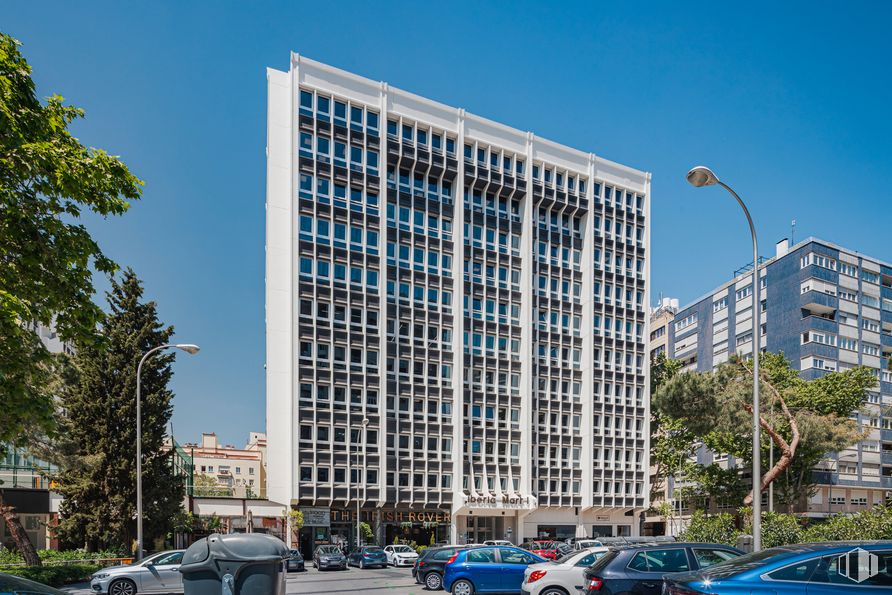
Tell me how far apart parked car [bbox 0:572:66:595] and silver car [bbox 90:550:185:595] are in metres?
12.8

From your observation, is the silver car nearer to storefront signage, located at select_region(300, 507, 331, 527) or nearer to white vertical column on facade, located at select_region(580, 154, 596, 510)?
storefront signage, located at select_region(300, 507, 331, 527)

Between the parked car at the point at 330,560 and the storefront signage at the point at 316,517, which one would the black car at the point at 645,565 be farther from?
the storefront signage at the point at 316,517

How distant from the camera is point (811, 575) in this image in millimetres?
8195

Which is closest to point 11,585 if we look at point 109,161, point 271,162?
point 109,161

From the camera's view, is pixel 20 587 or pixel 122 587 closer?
pixel 20 587

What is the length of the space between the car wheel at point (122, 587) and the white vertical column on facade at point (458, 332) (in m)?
39.6

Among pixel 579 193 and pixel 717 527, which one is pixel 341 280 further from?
pixel 717 527

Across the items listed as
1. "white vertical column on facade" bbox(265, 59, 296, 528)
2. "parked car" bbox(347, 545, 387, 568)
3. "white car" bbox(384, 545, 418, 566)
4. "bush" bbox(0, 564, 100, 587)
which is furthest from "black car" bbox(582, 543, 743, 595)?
"white vertical column on facade" bbox(265, 59, 296, 528)

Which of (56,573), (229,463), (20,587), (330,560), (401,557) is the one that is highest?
(20,587)

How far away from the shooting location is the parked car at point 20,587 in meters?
7.20

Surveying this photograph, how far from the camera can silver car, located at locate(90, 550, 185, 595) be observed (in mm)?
19578

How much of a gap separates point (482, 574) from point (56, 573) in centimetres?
1520

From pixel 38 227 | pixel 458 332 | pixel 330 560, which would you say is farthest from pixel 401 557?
pixel 38 227

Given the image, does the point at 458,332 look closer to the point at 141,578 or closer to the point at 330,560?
the point at 330,560
